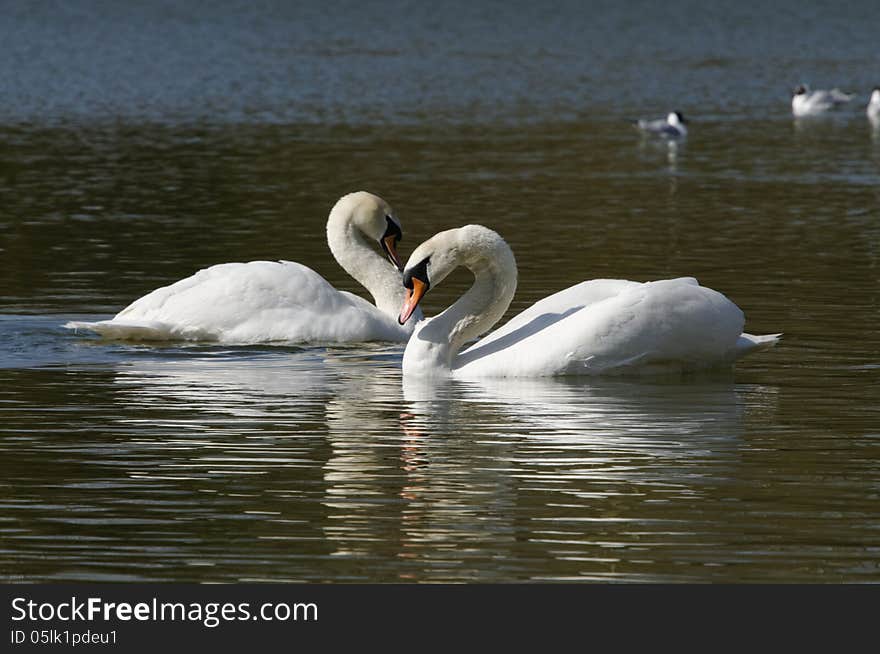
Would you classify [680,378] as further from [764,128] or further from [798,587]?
[764,128]

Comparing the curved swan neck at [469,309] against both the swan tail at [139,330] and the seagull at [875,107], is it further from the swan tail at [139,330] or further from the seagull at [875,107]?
the seagull at [875,107]

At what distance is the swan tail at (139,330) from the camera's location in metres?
12.5

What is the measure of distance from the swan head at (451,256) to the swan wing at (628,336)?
50 cm

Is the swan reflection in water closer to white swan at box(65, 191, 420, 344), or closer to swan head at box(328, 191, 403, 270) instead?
white swan at box(65, 191, 420, 344)

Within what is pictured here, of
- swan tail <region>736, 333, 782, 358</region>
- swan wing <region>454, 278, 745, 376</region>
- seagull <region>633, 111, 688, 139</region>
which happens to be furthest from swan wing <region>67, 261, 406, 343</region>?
seagull <region>633, 111, 688, 139</region>

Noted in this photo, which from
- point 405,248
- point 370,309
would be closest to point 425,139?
point 405,248

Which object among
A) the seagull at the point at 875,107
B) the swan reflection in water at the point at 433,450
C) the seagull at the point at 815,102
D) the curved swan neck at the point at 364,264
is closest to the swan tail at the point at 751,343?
the swan reflection in water at the point at 433,450

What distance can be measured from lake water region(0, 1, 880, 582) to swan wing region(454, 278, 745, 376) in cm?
13

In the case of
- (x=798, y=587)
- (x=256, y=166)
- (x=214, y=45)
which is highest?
(x=214, y=45)

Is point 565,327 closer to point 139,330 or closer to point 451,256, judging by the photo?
point 451,256

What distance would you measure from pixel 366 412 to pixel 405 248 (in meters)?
7.87

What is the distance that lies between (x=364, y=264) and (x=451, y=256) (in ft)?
8.23

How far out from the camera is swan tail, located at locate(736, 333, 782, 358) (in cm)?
1147

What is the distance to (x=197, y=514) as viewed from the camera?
25.7ft
